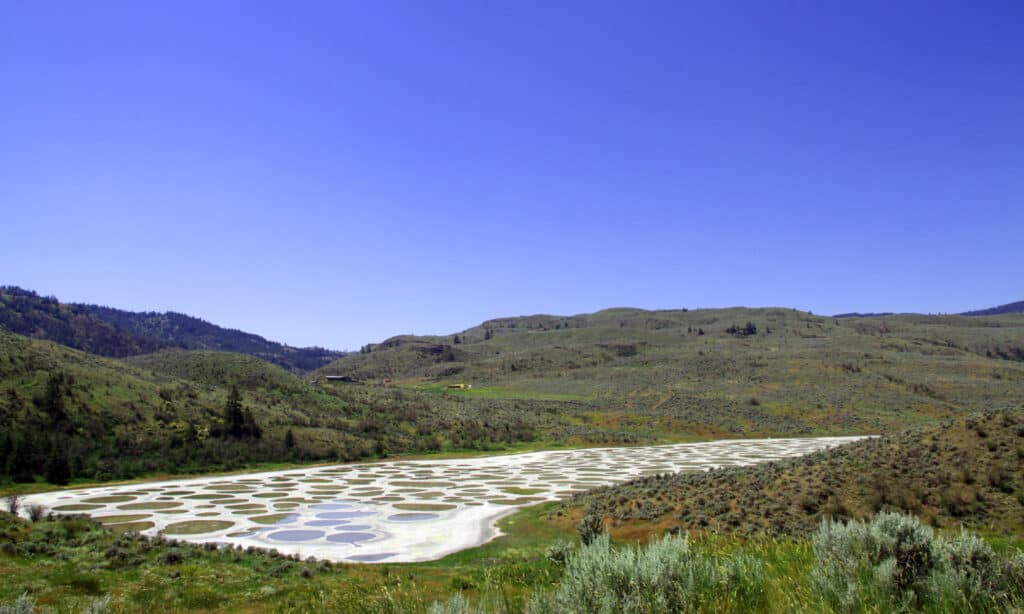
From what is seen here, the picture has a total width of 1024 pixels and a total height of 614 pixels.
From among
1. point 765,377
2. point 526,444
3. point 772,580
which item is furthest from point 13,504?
point 765,377

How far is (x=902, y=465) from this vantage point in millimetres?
22734

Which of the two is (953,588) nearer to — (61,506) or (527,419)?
(61,506)

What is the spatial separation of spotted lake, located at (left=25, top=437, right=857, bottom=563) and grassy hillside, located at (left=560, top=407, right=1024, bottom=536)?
727 cm

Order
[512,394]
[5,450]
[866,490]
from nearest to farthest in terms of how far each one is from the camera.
Result: [866,490]
[5,450]
[512,394]

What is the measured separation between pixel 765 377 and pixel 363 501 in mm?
97025

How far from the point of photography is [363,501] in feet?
114

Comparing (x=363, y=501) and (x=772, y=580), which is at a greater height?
(x=772, y=580)

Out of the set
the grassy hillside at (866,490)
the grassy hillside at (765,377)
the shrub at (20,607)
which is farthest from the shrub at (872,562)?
the grassy hillside at (765,377)

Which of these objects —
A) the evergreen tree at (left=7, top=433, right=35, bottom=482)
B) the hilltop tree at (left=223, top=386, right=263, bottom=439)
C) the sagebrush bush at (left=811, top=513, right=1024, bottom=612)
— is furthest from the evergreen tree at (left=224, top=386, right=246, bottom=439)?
the sagebrush bush at (left=811, top=513, right=1024, bottom=612)

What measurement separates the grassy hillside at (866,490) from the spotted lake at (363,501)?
286 inches

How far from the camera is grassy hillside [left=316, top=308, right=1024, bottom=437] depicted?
86.5 meters

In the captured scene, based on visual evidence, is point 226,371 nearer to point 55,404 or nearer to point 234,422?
point 234,422

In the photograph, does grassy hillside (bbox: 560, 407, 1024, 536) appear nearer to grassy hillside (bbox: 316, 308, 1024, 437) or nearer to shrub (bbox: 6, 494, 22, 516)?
shrub (bbox: 6, 494, 22, 516)

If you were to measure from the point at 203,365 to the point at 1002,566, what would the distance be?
94.1m
